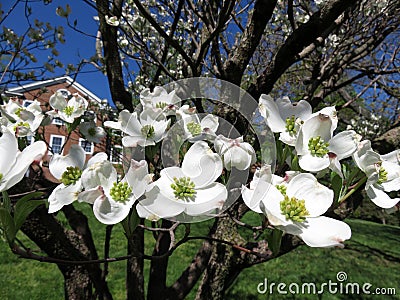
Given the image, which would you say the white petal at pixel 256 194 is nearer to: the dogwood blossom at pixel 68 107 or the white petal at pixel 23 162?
the white petal at pixel 23 162

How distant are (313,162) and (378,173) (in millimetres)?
155

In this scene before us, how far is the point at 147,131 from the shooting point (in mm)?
658

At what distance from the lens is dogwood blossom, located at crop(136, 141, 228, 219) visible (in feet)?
1.63

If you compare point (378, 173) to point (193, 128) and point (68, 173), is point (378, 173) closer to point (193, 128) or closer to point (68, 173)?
point (193, 128)

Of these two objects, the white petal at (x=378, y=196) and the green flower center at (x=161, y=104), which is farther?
the green flower center at (x=161, y=104)

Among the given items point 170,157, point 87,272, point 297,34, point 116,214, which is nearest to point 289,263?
point 87,272

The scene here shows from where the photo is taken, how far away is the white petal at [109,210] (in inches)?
19.0

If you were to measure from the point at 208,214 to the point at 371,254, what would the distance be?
4849 millimetres

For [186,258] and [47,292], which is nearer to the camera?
[47,292]

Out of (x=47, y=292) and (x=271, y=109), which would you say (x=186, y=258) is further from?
(x=271, y=109)

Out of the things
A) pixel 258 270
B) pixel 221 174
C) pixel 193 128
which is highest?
pixel 193 128

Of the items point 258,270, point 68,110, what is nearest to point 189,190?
point 68,110

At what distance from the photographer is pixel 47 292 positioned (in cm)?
295

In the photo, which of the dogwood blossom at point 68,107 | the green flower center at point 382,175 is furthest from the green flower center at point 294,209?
the dogwood blossom at point 68,107
